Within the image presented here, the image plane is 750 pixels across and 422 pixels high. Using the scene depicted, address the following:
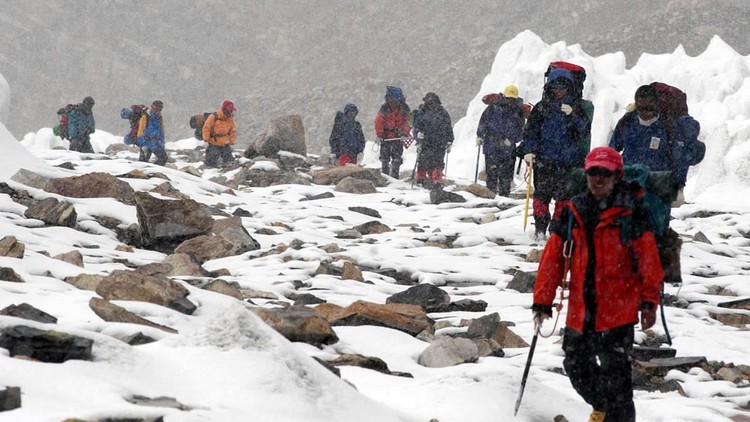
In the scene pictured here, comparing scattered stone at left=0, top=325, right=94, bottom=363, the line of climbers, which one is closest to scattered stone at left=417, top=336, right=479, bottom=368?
scattered stone at left=0, top=325, right=94, bottom=363

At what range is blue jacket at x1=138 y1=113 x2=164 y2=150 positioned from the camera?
20.2m

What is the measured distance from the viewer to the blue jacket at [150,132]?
2016cm

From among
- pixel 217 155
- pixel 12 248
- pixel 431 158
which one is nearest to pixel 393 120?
pixel 431 158

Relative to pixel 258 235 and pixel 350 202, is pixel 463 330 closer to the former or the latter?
pixel 258 235

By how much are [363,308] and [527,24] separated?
72177mm

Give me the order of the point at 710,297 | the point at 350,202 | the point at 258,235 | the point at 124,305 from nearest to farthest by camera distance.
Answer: the point at 124,305 < the point at 710,297 < the point at 258,235 < the point at 350,202

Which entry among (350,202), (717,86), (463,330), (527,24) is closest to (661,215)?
(463,330)

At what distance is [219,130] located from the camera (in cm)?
2080

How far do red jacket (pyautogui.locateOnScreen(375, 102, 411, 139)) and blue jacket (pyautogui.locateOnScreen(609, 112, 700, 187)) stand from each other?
419 inches

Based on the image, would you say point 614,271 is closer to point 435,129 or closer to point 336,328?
point 336,328

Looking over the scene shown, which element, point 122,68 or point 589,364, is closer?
point 589,364

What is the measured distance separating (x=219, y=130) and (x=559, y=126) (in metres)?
12.5

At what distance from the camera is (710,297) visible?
8.34 m

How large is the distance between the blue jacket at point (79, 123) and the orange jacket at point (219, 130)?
2791mm
